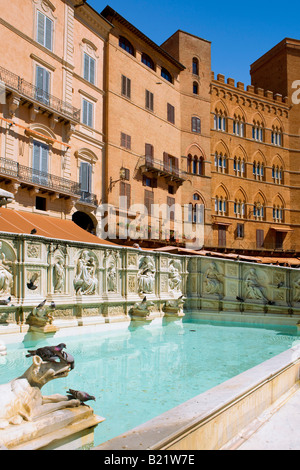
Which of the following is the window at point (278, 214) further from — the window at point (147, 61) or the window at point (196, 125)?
the window at point (147, 61)

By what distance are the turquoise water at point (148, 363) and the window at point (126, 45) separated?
980 inches

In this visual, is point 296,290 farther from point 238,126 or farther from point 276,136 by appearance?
point 276,136

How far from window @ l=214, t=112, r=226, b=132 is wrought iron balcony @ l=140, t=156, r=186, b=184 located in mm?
7491

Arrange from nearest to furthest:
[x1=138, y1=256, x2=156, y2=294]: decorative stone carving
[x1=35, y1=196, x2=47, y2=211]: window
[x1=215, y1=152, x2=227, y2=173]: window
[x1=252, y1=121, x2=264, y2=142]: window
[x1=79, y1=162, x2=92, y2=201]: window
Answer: [x1=138, y1=256, x2=156, y2=294]: decorative stone carving < [x1=35, y1=196, x2=47, y2=211]: window < [x1=79, y1=162, x2=92, y2=201]: window < [x1=215, y1=152, x2=227, y2=173]: window < [x1=252, y1=121, x2=264, y2=142]: window

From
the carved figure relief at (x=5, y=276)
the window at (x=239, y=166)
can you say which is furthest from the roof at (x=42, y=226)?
the window at (x=239, y=166)

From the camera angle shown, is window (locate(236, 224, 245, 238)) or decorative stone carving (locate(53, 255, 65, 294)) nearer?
decorative stone carving (locate(53, 255, 65, 294))

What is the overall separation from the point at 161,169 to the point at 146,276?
20883 mm

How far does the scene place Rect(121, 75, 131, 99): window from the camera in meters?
27.6

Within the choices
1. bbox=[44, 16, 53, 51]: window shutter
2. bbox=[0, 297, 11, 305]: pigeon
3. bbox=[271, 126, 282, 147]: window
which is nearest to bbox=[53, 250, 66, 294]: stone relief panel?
bbox=[0, 297, 11, 305]: pigeon

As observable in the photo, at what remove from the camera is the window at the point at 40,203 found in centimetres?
2055

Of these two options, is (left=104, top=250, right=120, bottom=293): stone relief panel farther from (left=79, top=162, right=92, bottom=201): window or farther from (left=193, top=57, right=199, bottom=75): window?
(left=193, top=57, right=199, bottom=75): window

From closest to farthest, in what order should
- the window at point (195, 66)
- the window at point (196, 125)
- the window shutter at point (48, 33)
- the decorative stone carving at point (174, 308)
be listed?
1. the decorative stone carving at point (174, 308)
2. the window shutter at point (48, 33)
3. the window at point (196, 125)
4. the window at point (195, 66)

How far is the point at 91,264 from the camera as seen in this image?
357 inches

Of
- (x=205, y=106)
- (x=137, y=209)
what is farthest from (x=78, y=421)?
(x=205, y=106)
